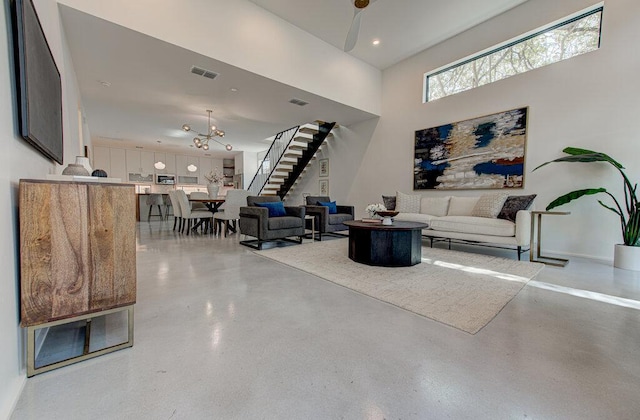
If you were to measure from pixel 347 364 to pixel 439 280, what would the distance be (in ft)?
5.65

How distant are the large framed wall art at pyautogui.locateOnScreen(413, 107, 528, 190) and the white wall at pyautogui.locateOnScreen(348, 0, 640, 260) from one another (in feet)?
0.42

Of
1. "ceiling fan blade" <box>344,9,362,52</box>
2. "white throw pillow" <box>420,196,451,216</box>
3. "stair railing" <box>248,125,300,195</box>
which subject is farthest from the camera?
"stair railing" <box>248,125,300,195</box>

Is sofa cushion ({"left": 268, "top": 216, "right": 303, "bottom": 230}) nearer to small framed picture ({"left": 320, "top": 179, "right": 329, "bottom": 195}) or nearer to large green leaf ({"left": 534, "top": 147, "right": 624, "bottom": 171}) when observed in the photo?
small framed picture ({"left": 320, "top": 179, "right": 329, "bottom": 195})

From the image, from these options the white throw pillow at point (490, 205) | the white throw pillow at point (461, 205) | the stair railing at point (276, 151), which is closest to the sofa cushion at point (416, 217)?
the white throw pillow at point (461, 205)

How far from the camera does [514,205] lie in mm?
3828

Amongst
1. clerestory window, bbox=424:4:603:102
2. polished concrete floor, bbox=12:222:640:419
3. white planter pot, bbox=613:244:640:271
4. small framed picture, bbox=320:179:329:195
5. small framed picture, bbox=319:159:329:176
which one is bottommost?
polished concrete floor, bbox=12:222:640:419

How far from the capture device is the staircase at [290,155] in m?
7.61

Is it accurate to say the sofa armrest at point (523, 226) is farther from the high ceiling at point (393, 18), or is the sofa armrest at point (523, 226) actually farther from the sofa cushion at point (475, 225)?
the high ceiling at point (393, 18)

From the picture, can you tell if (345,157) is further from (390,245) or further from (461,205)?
(390,245)

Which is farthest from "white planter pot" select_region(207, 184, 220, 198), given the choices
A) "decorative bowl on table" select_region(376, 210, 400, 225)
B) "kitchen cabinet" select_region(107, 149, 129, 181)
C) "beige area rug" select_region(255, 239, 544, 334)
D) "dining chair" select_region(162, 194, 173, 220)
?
"kitchen cabinet" select_region(107, 149, 129, 181)

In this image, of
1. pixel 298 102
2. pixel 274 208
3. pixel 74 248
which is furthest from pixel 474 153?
pixel 74 248

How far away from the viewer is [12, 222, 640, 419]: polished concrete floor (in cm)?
108

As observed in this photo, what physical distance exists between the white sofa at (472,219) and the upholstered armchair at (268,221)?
1.92 meters

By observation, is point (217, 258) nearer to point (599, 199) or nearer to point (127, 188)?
point (127, 188)
